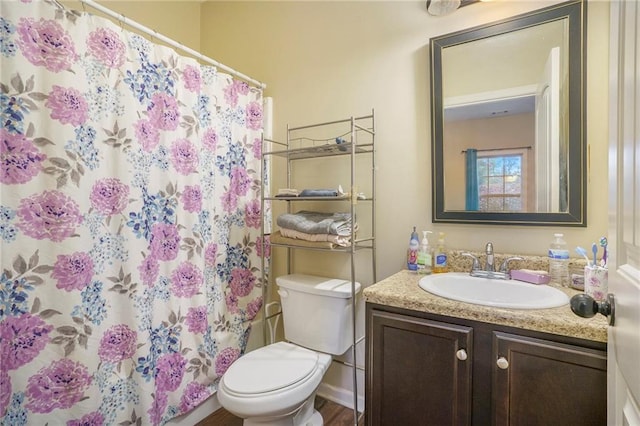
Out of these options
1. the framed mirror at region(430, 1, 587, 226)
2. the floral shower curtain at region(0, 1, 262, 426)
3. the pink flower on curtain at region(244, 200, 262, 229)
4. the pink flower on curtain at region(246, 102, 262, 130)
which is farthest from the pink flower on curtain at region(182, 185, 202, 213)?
the framed mirror at region(430, 1, 587, 226)

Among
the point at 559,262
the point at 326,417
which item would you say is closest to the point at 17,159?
the point at 326,417

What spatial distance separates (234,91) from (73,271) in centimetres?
118

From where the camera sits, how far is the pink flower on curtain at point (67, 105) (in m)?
1.12

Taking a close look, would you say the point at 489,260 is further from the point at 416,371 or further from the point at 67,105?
the point at 67,105

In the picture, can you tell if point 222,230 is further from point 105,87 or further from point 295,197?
point 105,87

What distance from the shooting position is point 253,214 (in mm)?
1955

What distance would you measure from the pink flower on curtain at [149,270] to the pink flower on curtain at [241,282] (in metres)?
0.48

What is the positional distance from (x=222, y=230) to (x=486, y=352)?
1.34 m

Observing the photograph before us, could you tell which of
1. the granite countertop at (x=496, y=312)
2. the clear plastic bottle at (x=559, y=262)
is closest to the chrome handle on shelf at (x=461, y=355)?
the granite countertop at (x=496, y=312)

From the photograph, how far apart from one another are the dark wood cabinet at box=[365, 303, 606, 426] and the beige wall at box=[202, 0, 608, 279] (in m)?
0.53

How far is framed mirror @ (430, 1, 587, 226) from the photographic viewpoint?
1.26 metres

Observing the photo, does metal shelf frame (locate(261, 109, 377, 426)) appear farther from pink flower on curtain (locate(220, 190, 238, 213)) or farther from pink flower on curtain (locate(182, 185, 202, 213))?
pink flower on curtain (locate(182, 185, 202, 213))

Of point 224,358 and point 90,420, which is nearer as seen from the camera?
point 90,420

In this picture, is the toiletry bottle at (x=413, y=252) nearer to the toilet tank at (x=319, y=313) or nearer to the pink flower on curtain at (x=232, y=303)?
the toilet tank at (x=319, y=313)
